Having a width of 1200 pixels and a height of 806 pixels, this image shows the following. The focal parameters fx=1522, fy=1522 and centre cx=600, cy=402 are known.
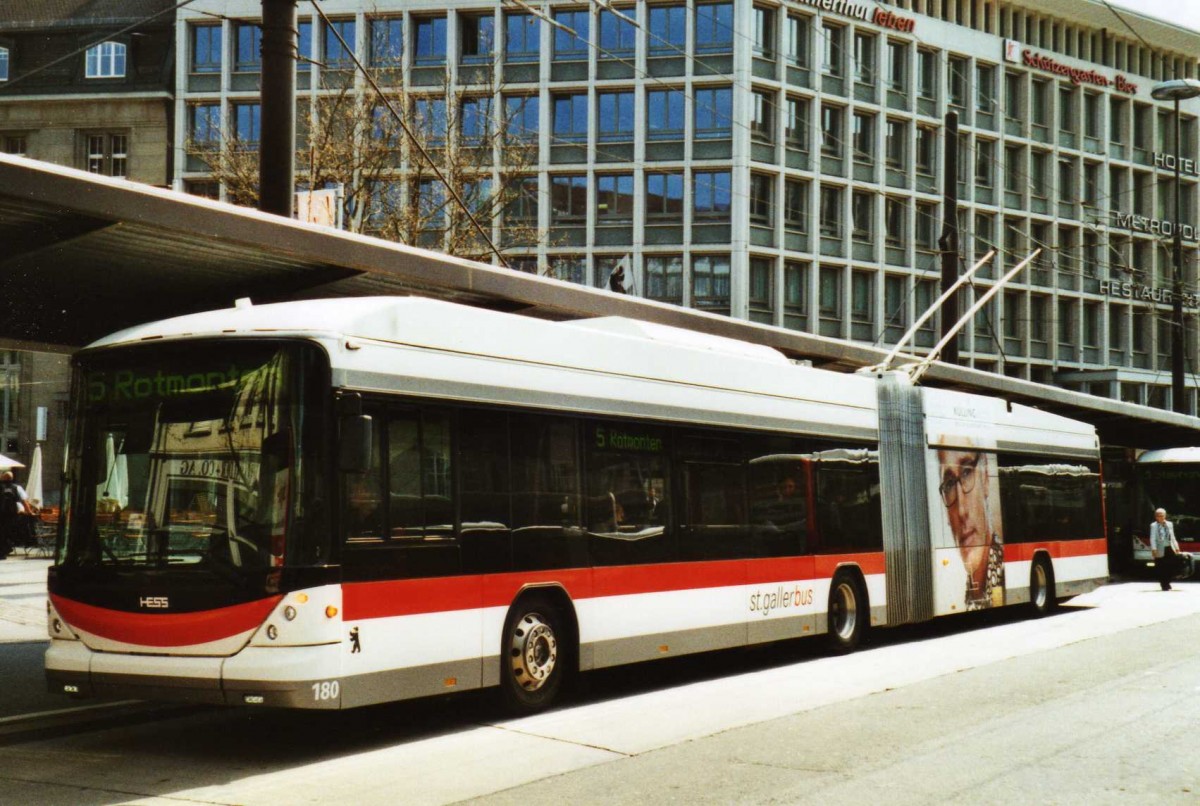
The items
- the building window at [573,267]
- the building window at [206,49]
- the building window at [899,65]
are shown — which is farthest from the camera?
the building window at [899,65]

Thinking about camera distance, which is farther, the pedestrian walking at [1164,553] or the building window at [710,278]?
the building window at [710,278]

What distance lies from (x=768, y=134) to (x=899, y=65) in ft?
26.5

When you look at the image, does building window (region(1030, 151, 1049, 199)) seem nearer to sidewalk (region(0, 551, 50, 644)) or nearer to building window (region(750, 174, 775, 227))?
building window (region(750, 174, 775, 227))

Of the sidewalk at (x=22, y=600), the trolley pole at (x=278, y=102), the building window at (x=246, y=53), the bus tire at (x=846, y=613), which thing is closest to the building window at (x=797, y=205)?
the building window at (x=246, y=53)

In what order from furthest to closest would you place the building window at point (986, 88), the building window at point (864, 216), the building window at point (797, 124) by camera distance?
1. the building window at point (986, 88)
2. the building window at point (864, 216)
3. the building window at point (797, 124)

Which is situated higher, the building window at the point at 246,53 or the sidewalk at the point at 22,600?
the building window at the point at 246,53

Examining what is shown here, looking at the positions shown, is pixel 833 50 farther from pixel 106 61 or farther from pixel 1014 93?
pixel 106 61

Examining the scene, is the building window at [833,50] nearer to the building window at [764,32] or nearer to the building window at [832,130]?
the building window at [832,130]

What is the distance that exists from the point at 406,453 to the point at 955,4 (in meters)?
57.3

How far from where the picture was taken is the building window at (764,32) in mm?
55875

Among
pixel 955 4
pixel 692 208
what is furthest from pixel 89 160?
pixel 955 4

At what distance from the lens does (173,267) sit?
1287cm

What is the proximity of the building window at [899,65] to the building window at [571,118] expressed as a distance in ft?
42.8

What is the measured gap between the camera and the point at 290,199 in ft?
42.4
